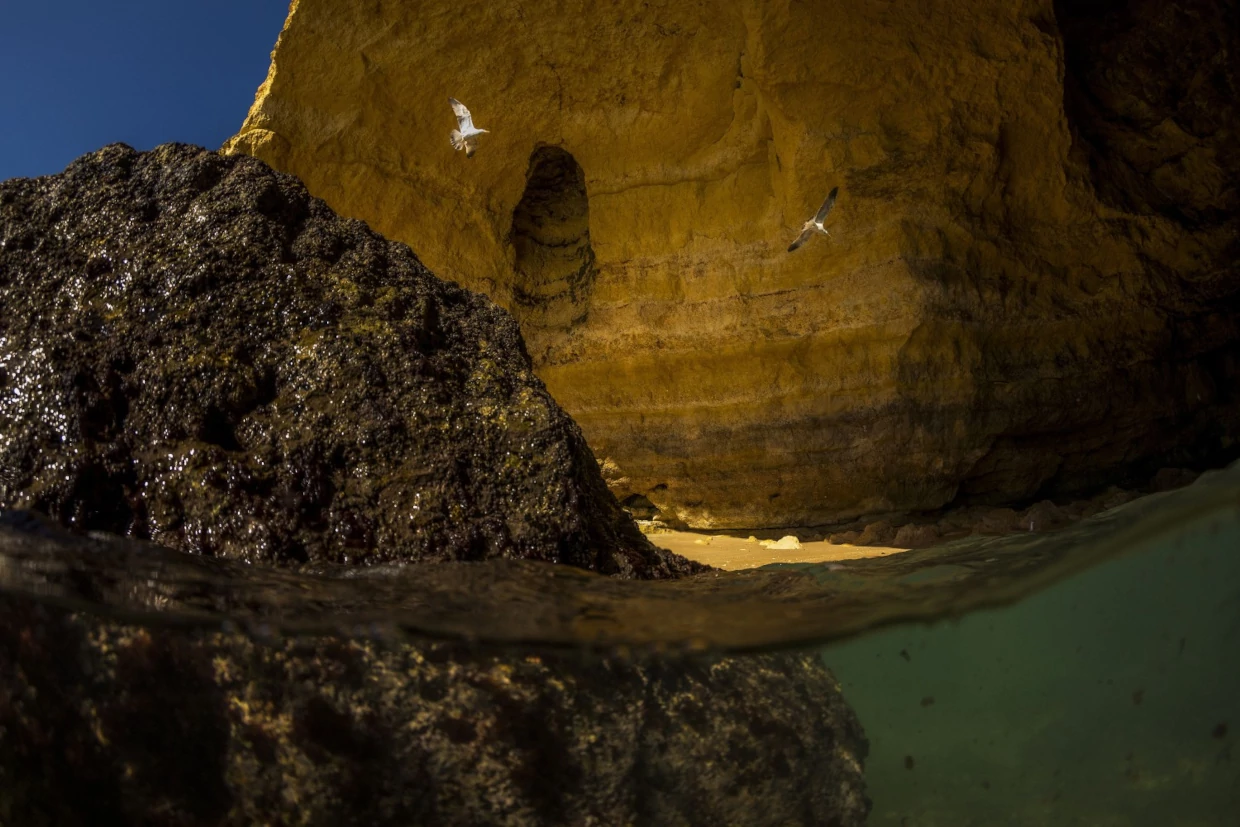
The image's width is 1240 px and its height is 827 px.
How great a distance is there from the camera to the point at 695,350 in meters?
7.86

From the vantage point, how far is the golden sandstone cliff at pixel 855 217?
7.16m

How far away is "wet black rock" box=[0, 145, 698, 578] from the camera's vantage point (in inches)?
111

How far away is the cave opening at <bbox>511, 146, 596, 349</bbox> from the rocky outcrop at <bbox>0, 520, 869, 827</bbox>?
5889mm

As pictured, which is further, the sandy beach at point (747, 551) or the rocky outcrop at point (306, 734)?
the sandy beach at point (747, 551)

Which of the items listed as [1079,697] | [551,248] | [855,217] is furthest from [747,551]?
[551,248]

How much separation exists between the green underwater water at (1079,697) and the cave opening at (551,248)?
16.9 ft

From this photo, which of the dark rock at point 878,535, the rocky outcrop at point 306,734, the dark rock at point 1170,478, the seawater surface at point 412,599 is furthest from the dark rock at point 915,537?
the rocky outcrop at point 306,734

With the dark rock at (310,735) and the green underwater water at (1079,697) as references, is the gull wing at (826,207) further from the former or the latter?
the dark rock at (310,735)

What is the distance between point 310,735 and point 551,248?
7.04 m

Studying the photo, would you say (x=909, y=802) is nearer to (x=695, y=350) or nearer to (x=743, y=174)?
(x=695, y=350)

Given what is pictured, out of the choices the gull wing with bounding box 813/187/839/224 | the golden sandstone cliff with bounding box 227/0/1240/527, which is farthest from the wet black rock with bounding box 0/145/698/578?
the golden sandstone cliff with bounding box 227/0/1240/527

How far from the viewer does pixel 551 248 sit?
9.21m

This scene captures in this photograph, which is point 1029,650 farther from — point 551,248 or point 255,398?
point 551,248

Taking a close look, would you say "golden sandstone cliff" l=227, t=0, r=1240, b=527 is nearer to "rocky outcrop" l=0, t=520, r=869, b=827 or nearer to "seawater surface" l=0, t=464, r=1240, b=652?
"seawater surface" l=0, t=464, r=1240, b=652
